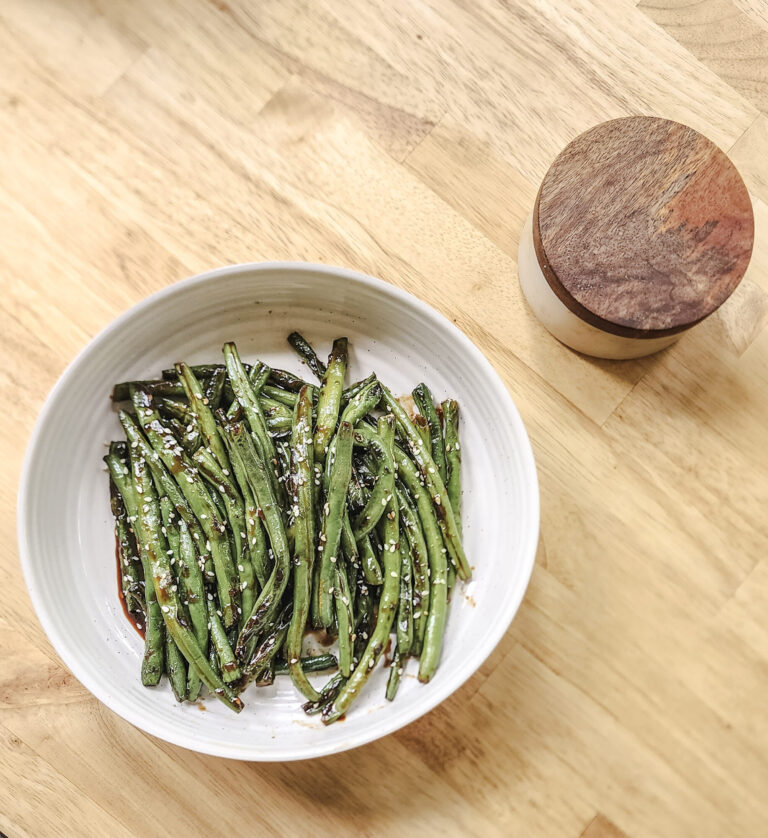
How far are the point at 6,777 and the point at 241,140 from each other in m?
1.58

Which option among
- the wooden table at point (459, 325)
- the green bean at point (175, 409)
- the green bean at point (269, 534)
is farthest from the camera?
the wooden table at point (459, 325)

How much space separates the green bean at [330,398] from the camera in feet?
5.21

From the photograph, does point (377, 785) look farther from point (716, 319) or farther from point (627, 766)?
point (716, 319)

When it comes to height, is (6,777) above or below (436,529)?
below

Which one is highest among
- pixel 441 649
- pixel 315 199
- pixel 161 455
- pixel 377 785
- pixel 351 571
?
pixel 315 199

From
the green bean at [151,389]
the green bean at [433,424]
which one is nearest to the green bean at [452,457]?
the green bean at [433,424]

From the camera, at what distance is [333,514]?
154cm

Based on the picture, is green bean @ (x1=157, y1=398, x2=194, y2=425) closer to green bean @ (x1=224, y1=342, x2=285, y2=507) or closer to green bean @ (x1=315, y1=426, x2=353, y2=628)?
green bean @ (x1=224, y1=342, x2=285, y2=507)

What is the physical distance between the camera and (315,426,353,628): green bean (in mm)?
1536

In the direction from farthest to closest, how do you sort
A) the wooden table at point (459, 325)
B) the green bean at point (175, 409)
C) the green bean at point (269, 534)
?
the wooden table at point (459, 325) < the green bean at point (175, 409) < the green bean at point (269, 534)

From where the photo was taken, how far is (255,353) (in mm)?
1736

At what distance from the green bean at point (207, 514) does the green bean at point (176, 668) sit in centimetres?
13

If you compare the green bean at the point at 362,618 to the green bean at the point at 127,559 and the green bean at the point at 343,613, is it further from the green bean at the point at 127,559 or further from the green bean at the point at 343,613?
the green bean at the point at 127,559

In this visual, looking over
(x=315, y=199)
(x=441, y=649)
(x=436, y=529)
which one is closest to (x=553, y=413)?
(x=436, y=529)
